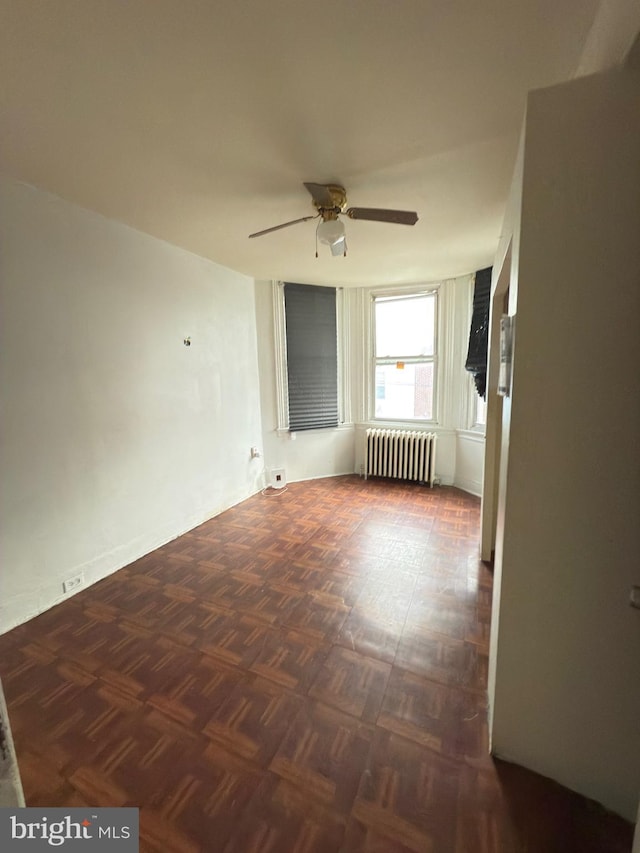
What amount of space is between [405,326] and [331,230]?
8.92 feet

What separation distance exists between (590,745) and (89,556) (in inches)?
113

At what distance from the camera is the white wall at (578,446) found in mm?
918

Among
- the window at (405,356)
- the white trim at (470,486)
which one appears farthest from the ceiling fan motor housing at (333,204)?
the white trim at (470,486)

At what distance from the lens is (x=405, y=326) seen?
14.9 feet

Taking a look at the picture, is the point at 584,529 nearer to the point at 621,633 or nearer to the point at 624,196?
the point at 621,633

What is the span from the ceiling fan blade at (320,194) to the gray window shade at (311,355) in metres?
2.28

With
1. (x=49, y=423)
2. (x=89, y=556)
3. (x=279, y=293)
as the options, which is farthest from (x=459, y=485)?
(x=49, y=423)

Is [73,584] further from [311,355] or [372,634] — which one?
[311,355]

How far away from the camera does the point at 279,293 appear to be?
4.19m

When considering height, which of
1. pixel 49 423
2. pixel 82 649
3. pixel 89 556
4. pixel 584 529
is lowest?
pixel 82 649

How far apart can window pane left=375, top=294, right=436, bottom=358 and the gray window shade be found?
667 millimetres

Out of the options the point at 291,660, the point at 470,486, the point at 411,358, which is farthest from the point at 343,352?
the point at 291,660

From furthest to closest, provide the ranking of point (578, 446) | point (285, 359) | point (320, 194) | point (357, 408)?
1. point (357, 408)
2. point (285, 359)
3. point (320, 194)
4. point (578, 446)

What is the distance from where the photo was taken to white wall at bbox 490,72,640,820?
92 cm
